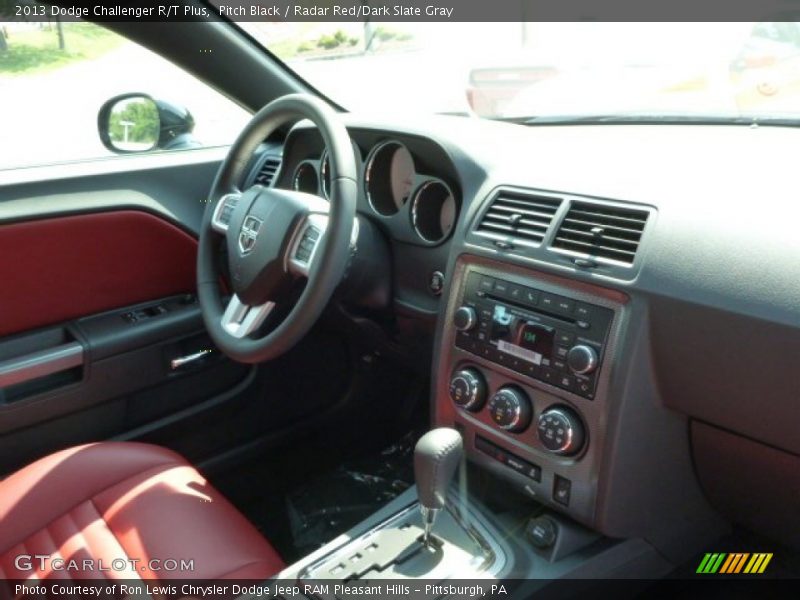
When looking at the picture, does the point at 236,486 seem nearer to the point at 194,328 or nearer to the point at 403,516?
the point at 194,328

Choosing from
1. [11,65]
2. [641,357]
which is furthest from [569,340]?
[11,65]

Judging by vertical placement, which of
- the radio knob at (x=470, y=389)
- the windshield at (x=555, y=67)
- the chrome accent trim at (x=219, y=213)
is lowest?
the radio knob at (x=470, y=389)

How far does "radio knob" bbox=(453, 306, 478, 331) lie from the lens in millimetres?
1465

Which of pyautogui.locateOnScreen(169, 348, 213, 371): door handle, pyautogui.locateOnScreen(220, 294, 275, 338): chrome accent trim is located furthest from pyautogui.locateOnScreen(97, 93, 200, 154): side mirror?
pyautogui.locateOnScreen(220, 294, 275, 338): chrome accent trim

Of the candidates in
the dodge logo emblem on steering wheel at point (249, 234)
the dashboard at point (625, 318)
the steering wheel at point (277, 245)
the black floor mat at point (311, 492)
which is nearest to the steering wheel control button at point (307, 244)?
the steering wheel at point (277, 245)

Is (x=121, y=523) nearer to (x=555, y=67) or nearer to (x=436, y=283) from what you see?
(x=436, y=283)

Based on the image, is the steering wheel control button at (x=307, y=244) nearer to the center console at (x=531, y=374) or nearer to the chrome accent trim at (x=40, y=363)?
the center console at (x=531, y=374)

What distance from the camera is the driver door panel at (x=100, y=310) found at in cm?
183

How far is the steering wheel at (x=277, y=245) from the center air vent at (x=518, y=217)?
27 cm

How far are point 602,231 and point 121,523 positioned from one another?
3.31 feet

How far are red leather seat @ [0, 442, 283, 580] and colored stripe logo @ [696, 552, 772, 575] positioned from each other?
91 centimetres

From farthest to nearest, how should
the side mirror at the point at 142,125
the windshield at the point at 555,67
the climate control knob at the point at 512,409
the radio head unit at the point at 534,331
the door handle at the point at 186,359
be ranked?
1. the side mirror at the point at 142,125
2. the door handle at the point at 186,359
3. the windshield at the point at 555,67
4. the climate control knob at the point at 512,409
5. the radio head unit at the point at 534,331

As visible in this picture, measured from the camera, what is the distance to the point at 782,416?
120 centimetres

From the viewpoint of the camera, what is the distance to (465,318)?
147 centimetres
